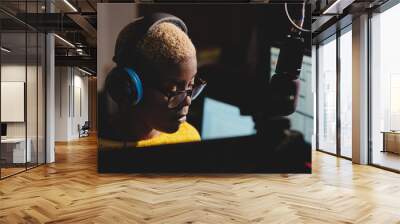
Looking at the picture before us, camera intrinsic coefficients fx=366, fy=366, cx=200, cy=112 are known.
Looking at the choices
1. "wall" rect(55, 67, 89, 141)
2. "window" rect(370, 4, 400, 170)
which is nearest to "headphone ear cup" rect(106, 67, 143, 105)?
"window" rect(370, 4, 400, 170)

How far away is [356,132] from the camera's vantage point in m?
8.13

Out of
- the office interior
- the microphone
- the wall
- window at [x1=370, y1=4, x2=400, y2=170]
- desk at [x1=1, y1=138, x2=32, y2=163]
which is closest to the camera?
the office interior

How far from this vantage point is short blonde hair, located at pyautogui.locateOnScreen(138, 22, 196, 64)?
640cm

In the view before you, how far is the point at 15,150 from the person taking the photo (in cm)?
737

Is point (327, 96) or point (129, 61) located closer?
point (129, 61)

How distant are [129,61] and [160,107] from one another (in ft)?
3.24

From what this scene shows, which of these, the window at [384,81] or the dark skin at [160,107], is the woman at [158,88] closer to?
the dark skin at [160,107]

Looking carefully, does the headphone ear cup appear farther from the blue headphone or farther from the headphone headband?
the headphone headband

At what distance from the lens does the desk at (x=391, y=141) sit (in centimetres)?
843

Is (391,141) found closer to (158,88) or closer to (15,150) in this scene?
(158,88)

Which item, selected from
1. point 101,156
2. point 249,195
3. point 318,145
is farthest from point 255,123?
point 318,145

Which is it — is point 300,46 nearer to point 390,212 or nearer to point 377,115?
point 377,115

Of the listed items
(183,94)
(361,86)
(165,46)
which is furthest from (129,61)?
(361,86)

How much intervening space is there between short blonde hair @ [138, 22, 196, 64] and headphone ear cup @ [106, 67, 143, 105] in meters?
0.49
